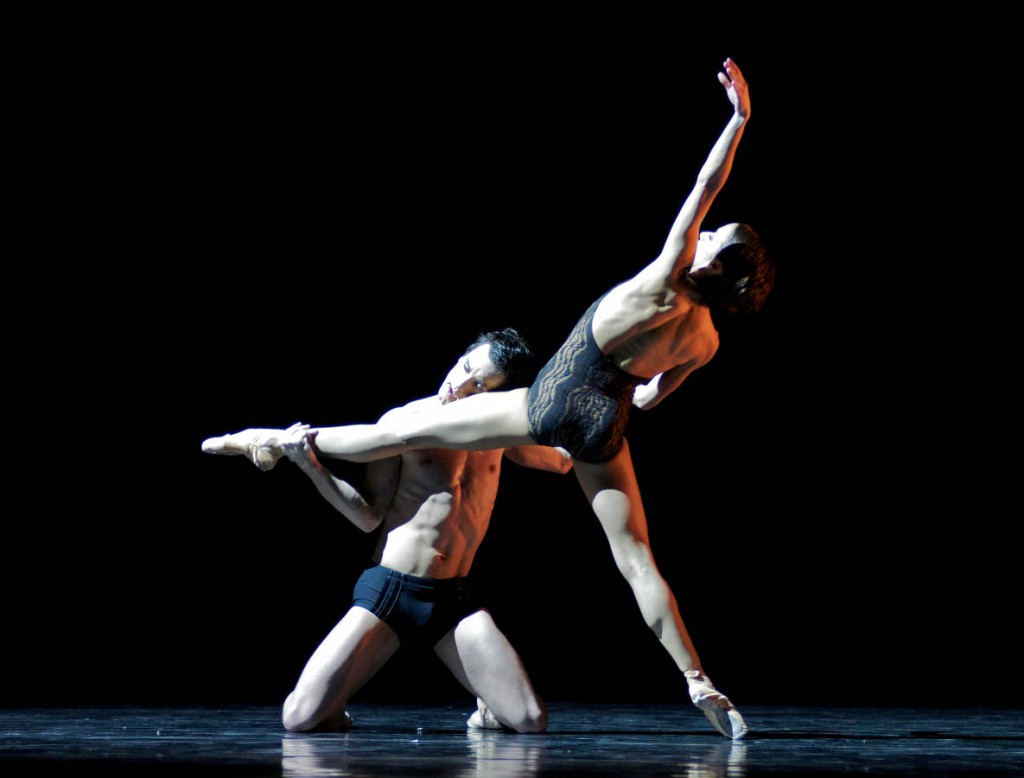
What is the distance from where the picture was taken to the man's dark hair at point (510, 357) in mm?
3689

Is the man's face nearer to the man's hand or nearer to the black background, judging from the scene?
the man's hand

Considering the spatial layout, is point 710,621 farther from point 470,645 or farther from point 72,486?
point 72,486

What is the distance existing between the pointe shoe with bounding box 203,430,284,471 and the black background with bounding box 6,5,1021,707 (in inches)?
74.4

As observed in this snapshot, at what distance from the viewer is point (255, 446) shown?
12.0 ft

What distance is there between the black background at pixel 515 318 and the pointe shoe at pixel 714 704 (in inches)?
93.7

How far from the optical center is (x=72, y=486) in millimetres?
5641

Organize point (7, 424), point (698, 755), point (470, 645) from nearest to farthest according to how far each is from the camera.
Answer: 1. point (698, 755)
2. point (470, 645)
3. point (7, 424)

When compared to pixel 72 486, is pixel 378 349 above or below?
above

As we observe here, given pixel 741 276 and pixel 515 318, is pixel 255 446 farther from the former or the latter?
pixel 515 318

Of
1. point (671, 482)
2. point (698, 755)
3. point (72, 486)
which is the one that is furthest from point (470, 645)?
point (72, 486)

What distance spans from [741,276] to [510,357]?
757 mm

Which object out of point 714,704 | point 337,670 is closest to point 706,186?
point 714,704

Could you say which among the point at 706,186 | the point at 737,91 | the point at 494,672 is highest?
the point at 737,91

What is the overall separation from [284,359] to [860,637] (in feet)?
8.84
